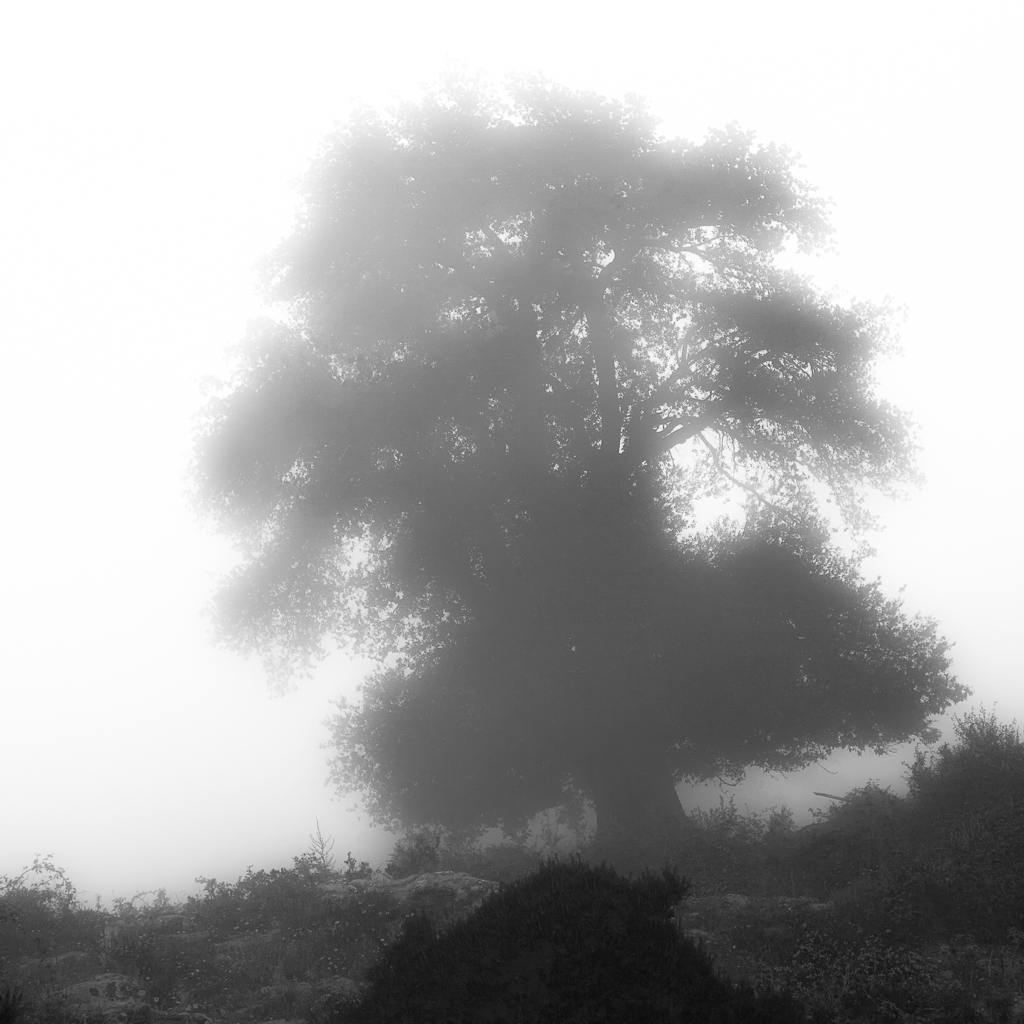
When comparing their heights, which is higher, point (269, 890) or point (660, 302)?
point (660, 302)

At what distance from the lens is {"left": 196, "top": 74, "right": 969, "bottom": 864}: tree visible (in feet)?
60.7

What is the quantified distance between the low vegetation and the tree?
225cm

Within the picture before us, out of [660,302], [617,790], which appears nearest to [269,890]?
[617,790]

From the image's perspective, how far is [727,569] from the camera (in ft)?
63.0

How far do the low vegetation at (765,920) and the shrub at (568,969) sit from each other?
921 mm

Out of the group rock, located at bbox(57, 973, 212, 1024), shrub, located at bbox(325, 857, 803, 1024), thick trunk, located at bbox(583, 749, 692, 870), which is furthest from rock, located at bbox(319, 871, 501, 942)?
thick trunk, located at bbox(583, 749, 692, 870)

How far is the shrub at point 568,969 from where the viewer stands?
6.25 m

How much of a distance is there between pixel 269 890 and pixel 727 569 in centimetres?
1122

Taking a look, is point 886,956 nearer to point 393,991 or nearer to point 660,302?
point 393,991

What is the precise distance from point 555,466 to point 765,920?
11019mm

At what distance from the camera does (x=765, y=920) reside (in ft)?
38.3

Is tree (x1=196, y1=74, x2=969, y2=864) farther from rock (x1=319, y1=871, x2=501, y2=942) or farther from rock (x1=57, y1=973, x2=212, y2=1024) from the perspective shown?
rock (x1=57, y1=973, x2=212, y2=1024)

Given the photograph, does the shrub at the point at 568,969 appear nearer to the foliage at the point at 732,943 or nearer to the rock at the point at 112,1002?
the foliage at the point at 732,943

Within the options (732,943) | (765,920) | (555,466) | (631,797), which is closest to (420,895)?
(732,943)
